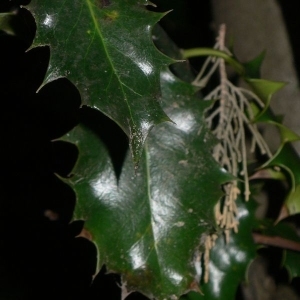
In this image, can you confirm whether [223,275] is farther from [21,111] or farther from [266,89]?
[21,111]

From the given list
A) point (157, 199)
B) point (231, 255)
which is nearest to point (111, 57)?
point (157, 199)

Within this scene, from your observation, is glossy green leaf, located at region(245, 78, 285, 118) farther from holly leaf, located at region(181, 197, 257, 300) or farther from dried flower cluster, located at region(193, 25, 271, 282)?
holly leaf, located at region(181, 197, 257, 300)

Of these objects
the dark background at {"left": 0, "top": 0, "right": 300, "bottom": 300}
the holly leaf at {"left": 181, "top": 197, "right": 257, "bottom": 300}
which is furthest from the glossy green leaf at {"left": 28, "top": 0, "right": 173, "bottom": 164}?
the holly leaf at {"left": 181, "top": 197, "right": 257, "bottom": 300}

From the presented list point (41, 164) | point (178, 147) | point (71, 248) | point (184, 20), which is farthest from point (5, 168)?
point (184, 20)

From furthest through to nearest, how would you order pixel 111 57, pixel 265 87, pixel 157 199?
pixel 265 87 → pixel 157 199 → pixel 111 57

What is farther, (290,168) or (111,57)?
(290,168)

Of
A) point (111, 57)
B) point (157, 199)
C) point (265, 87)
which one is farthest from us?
point (265, 87)

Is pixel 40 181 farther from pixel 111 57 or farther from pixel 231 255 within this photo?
pixel 111 57
